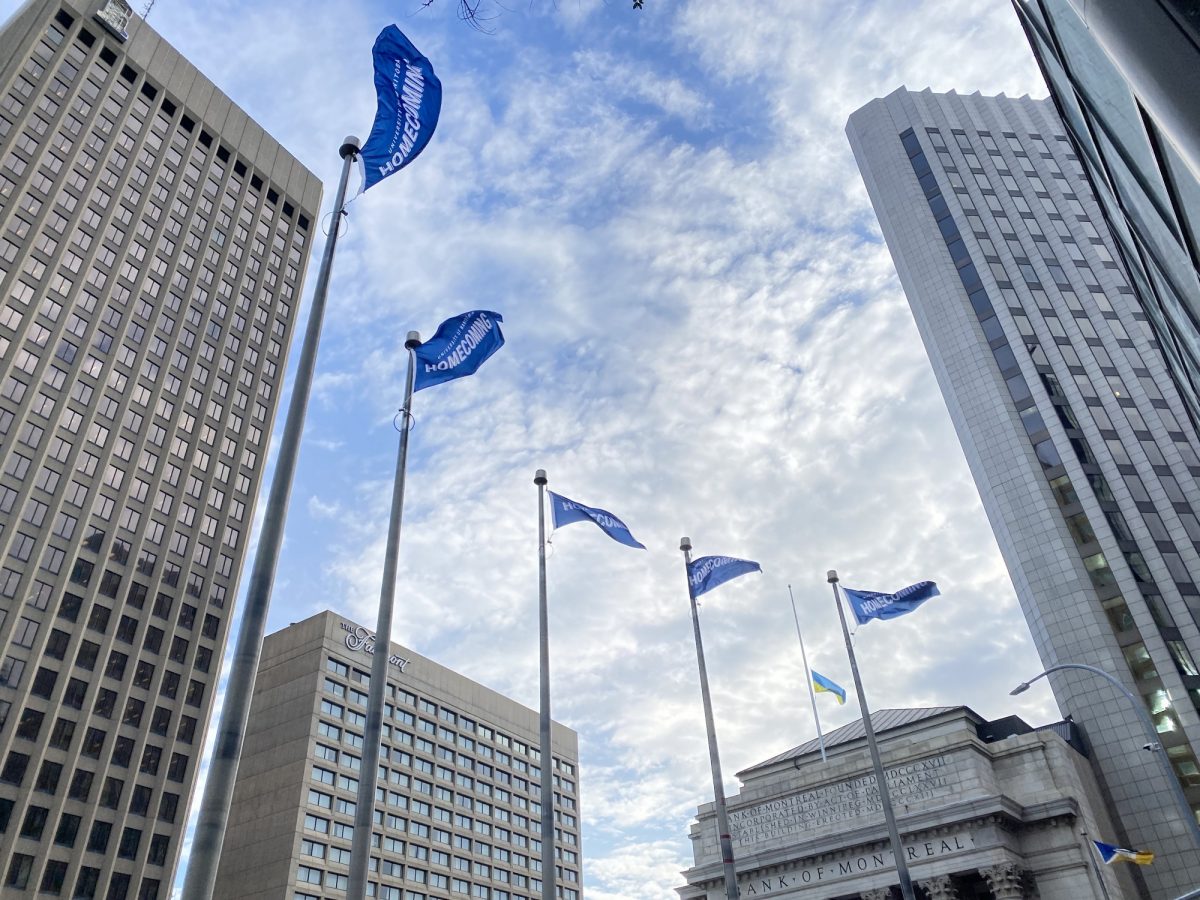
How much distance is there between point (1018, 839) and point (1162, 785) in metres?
14.0

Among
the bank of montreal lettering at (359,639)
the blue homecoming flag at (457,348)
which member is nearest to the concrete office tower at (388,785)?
the bank of montreal lettering at (359,639)

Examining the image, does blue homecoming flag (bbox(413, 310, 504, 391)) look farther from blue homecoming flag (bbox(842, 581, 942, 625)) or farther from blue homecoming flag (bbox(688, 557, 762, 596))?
blue homecoming flag (bbox(842, 581, 942, 625))

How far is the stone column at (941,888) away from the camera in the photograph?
4297 centimetres

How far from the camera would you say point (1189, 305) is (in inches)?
213

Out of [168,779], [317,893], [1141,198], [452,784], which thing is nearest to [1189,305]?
[1141,198]

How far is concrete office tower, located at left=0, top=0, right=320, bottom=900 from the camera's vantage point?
71625 mm

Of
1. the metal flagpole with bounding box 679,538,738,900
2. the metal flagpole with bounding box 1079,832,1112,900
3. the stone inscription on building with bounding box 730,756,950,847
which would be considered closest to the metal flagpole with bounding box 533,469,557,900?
the metal flagpole with bounding box 679,538,738,900

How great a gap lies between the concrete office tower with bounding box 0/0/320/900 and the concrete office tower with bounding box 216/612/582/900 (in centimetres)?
1185

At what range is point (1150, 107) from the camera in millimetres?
3107

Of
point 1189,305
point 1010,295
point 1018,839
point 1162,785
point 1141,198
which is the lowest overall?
point 1189,305

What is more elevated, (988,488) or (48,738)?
(988,488)

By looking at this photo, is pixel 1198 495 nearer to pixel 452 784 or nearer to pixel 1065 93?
pixel 1065 93

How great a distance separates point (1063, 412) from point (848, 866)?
39.9 metres

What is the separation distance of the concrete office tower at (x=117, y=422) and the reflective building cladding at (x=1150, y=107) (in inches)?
3239
